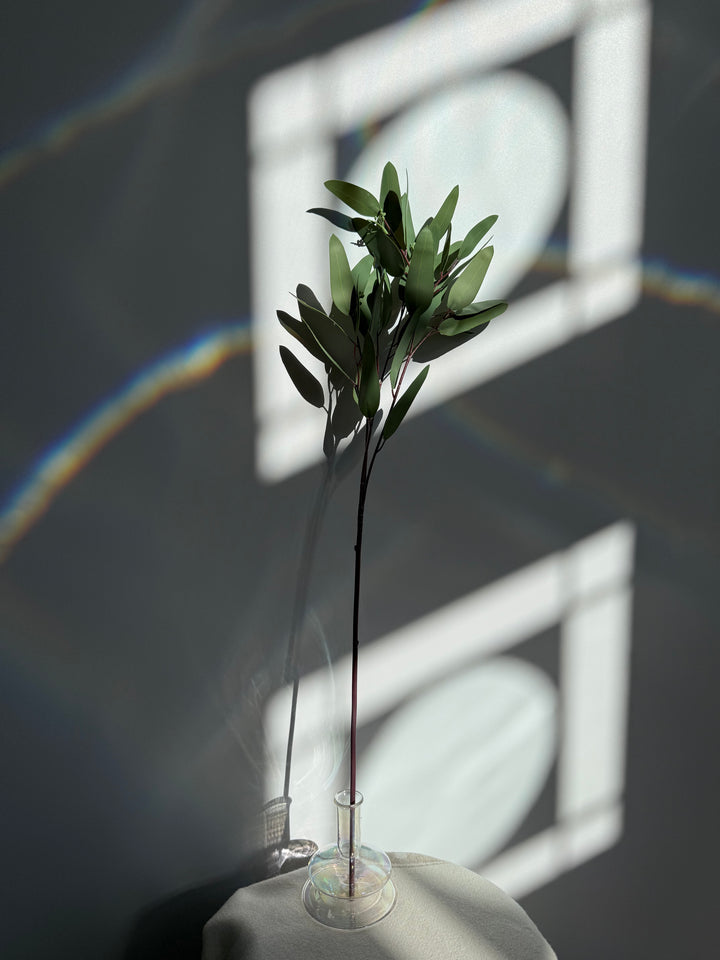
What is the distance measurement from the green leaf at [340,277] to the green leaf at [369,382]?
102mm

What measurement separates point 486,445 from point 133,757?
818 millimetres

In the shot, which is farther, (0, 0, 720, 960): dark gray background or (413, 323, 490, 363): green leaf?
(413, 323, 490, 363): green leaf

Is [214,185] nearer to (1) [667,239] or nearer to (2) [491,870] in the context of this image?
(1) [667,239]

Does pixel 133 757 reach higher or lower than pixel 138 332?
lower

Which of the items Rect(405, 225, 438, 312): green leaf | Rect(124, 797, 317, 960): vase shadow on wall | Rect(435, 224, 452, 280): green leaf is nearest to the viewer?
Rect(405, 225, 438, 312): green leaf

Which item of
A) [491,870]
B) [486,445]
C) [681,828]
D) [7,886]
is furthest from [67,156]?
[681,828]

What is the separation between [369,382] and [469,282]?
0.24 meters

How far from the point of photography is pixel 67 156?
139 cm

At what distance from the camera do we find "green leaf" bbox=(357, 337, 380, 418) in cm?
140

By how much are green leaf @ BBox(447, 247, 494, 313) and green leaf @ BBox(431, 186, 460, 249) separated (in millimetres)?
71

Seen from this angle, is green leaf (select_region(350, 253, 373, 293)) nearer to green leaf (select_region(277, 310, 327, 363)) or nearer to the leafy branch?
the leafy branch

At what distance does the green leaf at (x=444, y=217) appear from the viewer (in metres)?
1.46

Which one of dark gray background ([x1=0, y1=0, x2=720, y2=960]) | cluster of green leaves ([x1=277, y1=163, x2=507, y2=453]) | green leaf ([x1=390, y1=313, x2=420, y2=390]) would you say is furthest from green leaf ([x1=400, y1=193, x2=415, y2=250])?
dark gray background ([x1=0, y1=0, x2=720, y2=960])

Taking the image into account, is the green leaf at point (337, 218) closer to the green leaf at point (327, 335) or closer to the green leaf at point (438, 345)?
the green leaf at point (327, 335)
